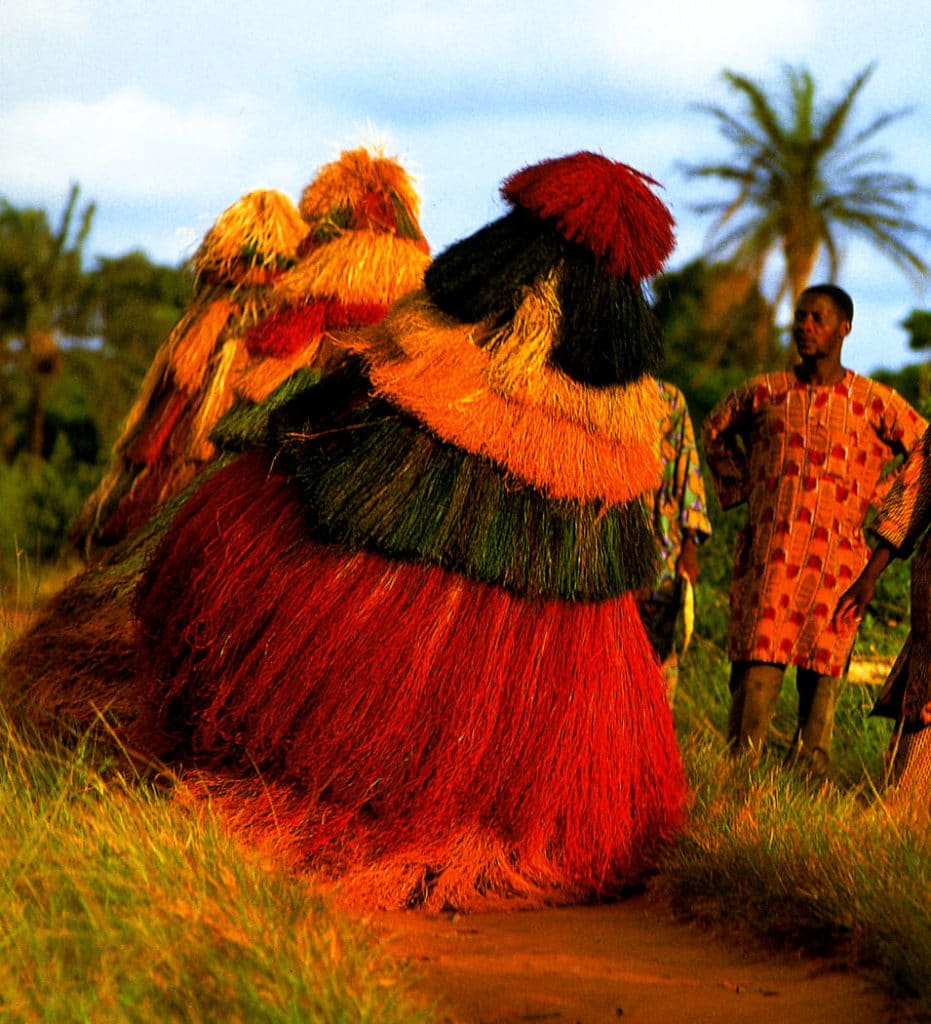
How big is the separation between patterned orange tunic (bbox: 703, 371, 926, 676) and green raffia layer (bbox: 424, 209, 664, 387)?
5.05ft

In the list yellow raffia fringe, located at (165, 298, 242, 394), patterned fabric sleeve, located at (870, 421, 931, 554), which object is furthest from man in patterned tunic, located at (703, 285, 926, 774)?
yellow raffia fringe, located at (165, 298, 242, 394)

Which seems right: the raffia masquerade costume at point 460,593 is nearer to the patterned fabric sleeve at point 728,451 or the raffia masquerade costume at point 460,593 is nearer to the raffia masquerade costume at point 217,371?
the raffia masquerade costume at point 217,371

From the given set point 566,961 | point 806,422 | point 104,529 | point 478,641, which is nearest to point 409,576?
point 478,641

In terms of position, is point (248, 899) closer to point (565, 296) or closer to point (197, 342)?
point (565, 296)

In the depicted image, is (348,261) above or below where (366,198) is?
below

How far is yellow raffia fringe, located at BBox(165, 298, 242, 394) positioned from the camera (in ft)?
22.5

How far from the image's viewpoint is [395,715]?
403cm

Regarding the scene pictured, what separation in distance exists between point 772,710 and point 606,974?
2362mm

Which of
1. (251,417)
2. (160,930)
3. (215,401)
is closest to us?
(160,930)

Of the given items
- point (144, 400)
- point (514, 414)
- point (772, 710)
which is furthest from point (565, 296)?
point (144, 400)

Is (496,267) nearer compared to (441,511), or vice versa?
(441,511)

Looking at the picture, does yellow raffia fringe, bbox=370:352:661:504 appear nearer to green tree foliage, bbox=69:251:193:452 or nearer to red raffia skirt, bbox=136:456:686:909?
red raffia skirt, bbox=136:456:686:909

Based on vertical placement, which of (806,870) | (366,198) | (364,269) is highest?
(366,198)

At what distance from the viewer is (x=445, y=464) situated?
13.6ft
